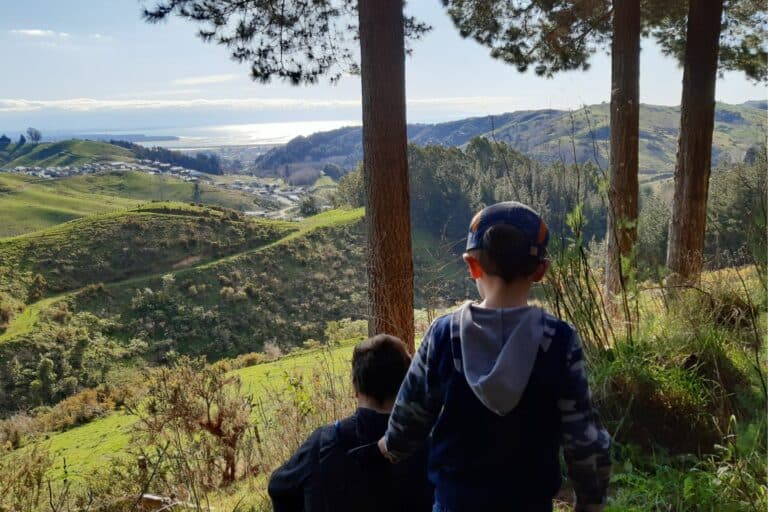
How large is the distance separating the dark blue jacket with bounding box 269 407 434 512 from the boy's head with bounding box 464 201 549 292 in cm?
71

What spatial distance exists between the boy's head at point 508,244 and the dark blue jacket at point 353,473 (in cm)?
71

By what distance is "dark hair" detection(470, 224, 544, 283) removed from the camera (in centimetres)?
151

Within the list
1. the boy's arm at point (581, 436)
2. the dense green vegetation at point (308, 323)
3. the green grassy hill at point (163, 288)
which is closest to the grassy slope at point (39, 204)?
the dense green vegetation at point (308, 323)

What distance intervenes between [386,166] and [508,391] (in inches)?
128

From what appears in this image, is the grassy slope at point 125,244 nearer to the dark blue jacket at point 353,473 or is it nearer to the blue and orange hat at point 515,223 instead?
the dark blue jacket at point 353,473

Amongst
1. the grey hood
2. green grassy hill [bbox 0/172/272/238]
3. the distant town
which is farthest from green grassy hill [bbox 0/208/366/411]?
the distant town

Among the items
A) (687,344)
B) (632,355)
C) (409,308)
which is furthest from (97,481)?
(687,344)

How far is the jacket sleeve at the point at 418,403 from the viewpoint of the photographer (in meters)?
1.61

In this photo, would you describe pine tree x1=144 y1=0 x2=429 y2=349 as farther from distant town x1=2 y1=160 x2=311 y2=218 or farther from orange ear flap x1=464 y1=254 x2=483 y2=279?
distant town x1=2 y1=160 x2=311 y2=218

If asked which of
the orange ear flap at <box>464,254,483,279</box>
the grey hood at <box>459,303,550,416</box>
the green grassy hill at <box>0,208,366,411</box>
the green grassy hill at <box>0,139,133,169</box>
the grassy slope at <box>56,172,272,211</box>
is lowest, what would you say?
the green grassy hill at <box>0,208,366,411</box>

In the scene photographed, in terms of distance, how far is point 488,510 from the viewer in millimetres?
1532

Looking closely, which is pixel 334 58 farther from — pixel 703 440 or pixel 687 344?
pixel 703 440

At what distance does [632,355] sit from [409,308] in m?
1.87

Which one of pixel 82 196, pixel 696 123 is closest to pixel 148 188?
pixel 82 196
